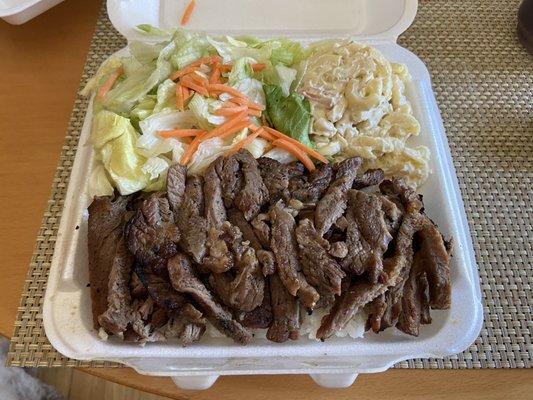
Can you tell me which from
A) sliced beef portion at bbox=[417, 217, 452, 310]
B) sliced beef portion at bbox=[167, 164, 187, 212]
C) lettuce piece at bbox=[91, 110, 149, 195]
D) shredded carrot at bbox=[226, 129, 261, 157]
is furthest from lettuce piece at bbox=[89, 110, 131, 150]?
sliced beef portion at bbox=[417, 217, 452, 310]

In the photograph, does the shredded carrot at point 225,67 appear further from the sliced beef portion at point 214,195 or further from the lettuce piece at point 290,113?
the sliced beef portion at point 214,195

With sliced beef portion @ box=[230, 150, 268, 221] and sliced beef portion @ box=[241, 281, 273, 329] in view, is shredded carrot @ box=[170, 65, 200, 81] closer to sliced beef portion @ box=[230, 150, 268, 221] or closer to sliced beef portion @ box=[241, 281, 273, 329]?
sliced beef portion @ box=[230, 150, 268, 221]

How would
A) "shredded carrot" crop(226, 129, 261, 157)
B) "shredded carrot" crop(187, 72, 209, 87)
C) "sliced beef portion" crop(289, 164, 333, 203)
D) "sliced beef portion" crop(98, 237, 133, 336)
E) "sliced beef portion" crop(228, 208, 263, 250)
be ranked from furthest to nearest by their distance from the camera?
1. "shredded carrot" crop(187, 72, 209, 87)
2. "shredded carrot" crop(226, 129, 261, 157)
3. "sliced beef portion" crop(289, 164, 333, 203)
4. "sliced beef portion" crop(228, 208, 263, 250)
5. "sliced beef portion" crop(98, 237, 133, 336)

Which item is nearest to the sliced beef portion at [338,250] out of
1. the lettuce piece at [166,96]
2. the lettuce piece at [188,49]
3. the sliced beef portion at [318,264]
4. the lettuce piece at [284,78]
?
the sliced beef portion at [318,264]

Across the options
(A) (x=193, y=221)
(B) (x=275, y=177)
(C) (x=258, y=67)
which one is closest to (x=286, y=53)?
(C) (x=258, y=67)

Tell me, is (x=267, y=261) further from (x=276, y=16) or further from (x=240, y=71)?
(x=276, y=16)
